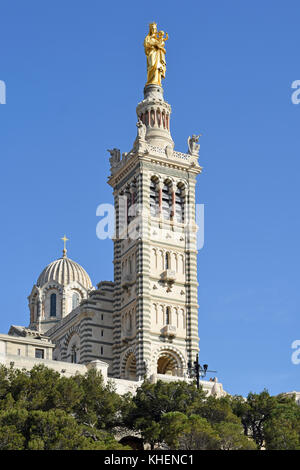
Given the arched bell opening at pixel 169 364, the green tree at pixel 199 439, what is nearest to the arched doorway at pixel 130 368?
the arched bell opening at pixel 169 364

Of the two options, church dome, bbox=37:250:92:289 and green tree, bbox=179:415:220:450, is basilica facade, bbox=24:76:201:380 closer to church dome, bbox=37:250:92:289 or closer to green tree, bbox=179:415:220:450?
church dome, bbox=37:250:92:289

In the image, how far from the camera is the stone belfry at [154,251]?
88.6 metres

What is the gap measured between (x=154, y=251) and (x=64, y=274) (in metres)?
25.0

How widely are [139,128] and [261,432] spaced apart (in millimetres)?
34160

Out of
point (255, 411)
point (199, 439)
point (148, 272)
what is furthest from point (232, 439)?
point (148, 272)

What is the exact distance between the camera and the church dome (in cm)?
11406

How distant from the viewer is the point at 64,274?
375 feet

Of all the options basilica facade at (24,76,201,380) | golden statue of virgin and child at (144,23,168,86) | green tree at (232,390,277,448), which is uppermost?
golden statue of virgin and child at (144,23,168,86)

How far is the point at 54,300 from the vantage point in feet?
374

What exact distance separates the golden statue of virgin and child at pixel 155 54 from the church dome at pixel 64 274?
81.9 feet

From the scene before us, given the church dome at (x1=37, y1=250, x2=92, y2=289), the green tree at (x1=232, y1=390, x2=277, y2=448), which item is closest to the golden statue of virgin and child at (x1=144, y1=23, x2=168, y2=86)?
the church dome at (x1=37, y1=250, x2=92, y2=289)

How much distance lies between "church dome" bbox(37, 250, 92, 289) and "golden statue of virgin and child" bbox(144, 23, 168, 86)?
24972mm

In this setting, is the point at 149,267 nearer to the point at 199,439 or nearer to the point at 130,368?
the point at 130,368
